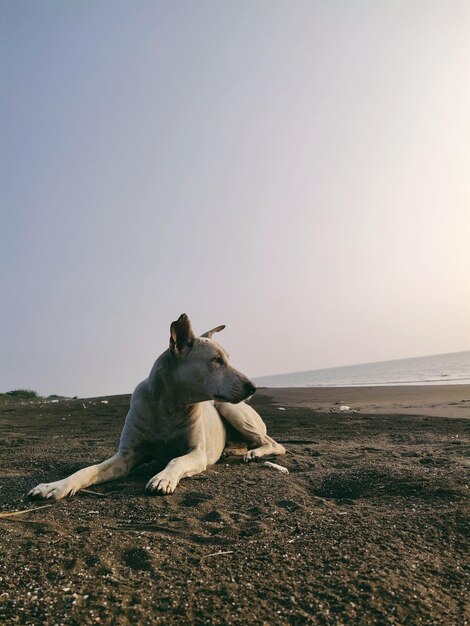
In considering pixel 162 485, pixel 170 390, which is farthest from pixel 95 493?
pixel 170 390

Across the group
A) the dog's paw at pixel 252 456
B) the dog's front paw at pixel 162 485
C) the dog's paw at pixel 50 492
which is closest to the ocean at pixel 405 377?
the dog's paw at pixel 252 456

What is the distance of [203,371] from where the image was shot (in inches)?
189

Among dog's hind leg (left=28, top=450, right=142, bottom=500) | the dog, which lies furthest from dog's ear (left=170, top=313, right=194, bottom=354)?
dog's hind leg (left=28, top=450, right=142, bottom=500)

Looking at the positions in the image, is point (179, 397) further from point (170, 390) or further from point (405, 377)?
point (405, 377)

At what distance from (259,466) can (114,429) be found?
19.0ft

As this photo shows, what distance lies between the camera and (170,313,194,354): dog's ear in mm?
4855

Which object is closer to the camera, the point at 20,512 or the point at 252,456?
the point at 20,512

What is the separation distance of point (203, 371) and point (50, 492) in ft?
5.97

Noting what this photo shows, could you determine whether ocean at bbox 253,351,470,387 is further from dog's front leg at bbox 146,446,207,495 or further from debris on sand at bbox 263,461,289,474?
dog's front leg at bbox 146,446,207,495

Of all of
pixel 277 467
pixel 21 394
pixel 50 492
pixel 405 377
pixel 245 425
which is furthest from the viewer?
pixel 405 377

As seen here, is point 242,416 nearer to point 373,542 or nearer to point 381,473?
point 381,473

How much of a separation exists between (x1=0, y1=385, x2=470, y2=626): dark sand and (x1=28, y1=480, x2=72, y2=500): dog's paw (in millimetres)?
97

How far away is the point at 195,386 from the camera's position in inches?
188

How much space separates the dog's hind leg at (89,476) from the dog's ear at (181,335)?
3.92 feet
